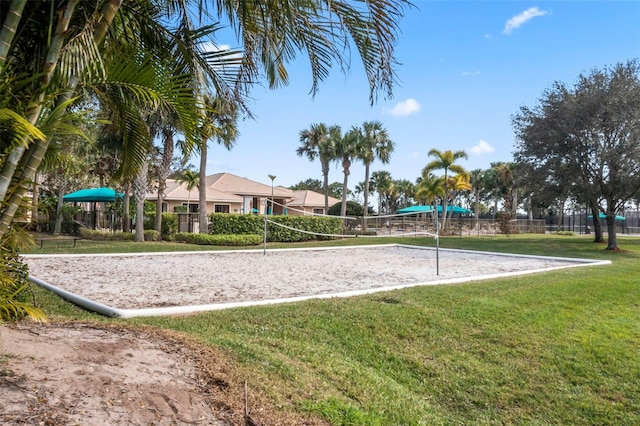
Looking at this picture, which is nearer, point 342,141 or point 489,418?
point 489,418

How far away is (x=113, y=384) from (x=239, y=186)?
110ft

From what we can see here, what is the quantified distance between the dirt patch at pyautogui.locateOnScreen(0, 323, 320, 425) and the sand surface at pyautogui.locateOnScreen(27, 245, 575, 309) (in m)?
3.01

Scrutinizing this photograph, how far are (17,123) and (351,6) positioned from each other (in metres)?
2.69

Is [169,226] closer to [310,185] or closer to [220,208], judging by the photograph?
[220,208]

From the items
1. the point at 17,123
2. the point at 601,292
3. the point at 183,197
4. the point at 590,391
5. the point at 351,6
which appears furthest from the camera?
the point at 183,197

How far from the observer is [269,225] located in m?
22.3

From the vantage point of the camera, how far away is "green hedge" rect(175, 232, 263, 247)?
63.2 ft

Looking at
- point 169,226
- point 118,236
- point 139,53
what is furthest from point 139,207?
point 139,53

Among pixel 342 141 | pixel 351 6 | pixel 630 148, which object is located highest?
pixel 342 141

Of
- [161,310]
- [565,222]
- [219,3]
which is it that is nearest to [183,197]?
[161,310]

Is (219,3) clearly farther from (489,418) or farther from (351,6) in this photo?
(489,418)

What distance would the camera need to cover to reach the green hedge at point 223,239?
758 inches

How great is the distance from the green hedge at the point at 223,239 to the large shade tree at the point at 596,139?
14.7 metres

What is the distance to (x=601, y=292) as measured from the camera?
830 cm
